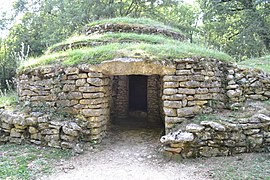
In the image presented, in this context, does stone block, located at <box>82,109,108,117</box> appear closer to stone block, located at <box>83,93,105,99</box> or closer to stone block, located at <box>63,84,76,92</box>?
stone block, located at <box>83,93,105,99</box>

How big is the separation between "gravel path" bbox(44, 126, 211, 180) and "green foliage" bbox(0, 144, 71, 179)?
25 cm

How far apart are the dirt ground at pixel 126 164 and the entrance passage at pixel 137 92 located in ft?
10.4

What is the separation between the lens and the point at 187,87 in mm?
4445

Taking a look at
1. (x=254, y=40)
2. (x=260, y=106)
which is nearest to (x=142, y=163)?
(x=260, y=106)

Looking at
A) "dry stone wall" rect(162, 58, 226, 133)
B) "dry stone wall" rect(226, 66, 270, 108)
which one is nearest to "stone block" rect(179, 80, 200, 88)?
"dry stone wall" rect(162, 58, 226, 133)

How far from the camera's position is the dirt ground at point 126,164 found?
361 cm

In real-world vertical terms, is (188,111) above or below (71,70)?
below

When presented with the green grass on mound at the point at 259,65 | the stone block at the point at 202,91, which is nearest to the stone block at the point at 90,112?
the stone block at the point at 202,91

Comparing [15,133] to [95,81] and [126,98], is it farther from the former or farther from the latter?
[126,98]

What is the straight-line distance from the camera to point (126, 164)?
4055 mm

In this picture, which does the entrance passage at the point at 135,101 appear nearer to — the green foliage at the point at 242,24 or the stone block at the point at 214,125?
the stone block at the point at 214,125

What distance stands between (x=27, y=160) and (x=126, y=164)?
1.72 metres

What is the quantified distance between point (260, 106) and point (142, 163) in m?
2.54

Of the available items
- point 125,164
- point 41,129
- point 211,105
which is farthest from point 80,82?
point 211,105
